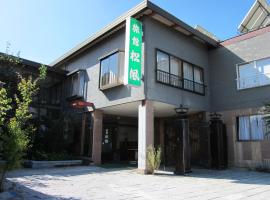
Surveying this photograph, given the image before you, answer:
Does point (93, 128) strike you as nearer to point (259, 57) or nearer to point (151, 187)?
point (151, 187)

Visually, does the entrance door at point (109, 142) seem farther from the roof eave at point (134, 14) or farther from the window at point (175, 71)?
the window at point (175, 71)

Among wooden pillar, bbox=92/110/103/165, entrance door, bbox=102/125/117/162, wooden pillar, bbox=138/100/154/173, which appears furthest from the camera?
entrance door, bbox=102/125/117/162

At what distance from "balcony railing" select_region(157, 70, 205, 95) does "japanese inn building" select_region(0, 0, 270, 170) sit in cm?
5

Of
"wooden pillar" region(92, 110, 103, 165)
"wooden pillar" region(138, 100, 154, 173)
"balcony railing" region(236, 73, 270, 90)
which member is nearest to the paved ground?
"wooden pillar" region(138, 100, 154, 173)

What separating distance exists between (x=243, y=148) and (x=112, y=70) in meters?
8.18

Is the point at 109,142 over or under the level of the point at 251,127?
under

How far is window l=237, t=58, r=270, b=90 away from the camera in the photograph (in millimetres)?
14539

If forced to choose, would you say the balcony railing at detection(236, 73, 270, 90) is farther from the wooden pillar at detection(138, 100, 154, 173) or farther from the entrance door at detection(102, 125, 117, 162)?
the entrance door at detection(102, 125, 117, 162)

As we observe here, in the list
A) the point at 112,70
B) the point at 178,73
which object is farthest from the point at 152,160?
the point at 112,70

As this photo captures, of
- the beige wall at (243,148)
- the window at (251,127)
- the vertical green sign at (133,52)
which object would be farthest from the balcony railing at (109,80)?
the window at (251,127)

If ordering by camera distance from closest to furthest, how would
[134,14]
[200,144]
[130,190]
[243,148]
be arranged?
[130,190], [134,14], [243,148], [200,144]

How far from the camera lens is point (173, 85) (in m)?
13.9

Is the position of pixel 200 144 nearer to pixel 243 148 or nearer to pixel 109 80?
pixel 243 148

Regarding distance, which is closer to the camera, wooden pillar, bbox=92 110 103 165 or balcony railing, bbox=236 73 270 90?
balcony railing, bbox=236 73 270 90
